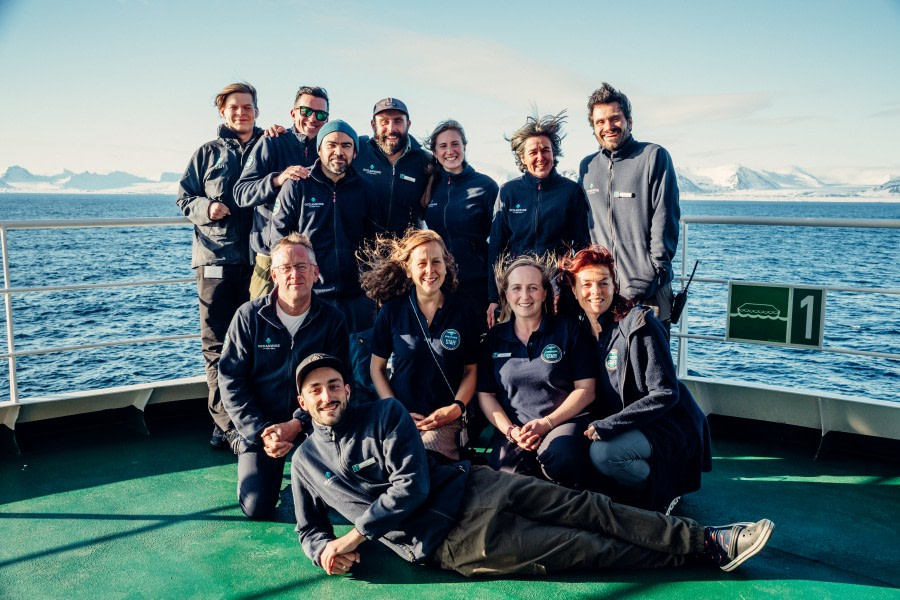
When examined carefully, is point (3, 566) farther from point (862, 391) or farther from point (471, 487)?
point (862, 391)

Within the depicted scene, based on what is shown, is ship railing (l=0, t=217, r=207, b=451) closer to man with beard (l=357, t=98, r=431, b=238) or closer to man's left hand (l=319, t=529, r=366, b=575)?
man with beard (l=357, t=98, r=431, b=238)

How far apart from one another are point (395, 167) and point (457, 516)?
90.9 inches

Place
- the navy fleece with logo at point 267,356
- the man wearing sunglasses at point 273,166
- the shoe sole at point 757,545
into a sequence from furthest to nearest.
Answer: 1. the man wearing sunglasses at point 273,166
2. the navy fleece with logo at point 267,356
3. the shoe sole at point 757,545

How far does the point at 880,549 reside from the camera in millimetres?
2900

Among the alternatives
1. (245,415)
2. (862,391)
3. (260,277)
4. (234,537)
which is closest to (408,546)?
(234,537)

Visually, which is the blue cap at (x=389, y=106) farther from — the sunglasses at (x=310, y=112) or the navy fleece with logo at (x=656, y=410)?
the navy fleece with logo at (x=656, y=410)

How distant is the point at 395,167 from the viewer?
4367 mm

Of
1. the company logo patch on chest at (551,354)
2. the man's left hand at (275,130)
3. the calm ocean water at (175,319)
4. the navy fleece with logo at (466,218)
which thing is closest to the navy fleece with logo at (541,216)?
the navy fleece with logo at (466,218)

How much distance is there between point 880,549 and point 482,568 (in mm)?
1608

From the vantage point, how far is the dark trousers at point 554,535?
2.68 m

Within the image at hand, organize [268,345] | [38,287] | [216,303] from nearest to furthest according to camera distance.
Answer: [268,345], [38,287], [216,303]

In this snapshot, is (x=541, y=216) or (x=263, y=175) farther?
(x=263, y=175)

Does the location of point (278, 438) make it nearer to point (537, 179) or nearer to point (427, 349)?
point (427, 349)

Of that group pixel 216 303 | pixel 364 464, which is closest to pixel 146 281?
pixel 216 303
